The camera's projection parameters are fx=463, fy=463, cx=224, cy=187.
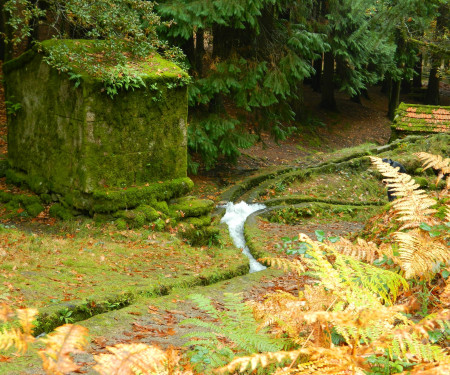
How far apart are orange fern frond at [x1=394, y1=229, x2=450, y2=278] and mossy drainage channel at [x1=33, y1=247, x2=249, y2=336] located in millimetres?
3416

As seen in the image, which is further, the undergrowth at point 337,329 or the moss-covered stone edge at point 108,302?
the moss-covered stone edge at point 108,302

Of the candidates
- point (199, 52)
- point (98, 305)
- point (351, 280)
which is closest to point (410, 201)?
point (351, 280)

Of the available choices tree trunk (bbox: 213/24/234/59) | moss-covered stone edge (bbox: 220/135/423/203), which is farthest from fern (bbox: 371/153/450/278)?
tree trunk (bbox: 213/24/234/59)

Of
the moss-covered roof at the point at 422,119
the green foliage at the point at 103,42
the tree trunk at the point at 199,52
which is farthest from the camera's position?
the moss-covered roof at the point at 422,119

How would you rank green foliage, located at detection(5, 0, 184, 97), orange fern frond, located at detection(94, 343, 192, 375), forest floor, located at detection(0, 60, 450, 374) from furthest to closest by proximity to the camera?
green foliage, located at detection(5, 0, 184, 97) < forest floor, located at detection(0, 60, 450, 374) < orange fern frond, located at detection(94, 343, 192, 375)

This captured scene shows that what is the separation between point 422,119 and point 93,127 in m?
16.1

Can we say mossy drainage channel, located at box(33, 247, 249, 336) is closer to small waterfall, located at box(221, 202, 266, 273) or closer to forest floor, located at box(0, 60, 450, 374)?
forest floor, located at box(0, 60, 450, 374)

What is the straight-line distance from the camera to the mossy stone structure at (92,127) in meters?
9.13

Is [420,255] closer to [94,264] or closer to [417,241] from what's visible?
[417,241]

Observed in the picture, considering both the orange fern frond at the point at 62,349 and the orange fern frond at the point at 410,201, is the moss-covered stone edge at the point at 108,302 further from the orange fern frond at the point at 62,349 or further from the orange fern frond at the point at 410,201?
the orange fern frond at the point at 410,201

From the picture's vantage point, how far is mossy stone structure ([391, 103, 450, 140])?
20.0 m

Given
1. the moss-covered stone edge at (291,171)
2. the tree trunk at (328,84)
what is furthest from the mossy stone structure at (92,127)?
the tree trunk at (328,84)

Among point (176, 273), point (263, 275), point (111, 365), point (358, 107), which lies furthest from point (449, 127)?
point (111, 365)

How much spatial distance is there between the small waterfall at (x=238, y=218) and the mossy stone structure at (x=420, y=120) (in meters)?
10.3
